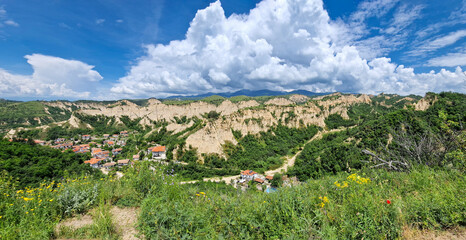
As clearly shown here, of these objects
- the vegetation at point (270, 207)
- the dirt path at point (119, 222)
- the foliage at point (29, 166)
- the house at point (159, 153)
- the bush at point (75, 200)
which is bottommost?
the house at point (159, 153)

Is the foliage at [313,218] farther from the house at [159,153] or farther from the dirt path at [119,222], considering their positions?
the house at [159,153]

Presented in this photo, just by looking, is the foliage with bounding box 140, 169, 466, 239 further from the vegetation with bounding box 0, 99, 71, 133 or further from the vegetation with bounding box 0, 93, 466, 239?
the vegetation with bounding box 0, 99, 71, 133

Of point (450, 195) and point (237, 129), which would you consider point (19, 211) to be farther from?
point (237, 129)

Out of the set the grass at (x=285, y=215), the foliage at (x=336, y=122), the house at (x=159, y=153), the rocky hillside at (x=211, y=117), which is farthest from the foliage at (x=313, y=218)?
the foliage at (x=336, y=122)

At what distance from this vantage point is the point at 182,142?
4278 centimetres

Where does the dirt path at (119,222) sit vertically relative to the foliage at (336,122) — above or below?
above

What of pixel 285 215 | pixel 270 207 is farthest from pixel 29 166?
pixel 285 215

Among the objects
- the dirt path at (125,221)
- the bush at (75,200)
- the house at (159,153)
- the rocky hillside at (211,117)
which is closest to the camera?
the dirt path at (125,221)

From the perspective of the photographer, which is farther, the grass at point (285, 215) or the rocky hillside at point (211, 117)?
the rocky hillside at point (211, 117)

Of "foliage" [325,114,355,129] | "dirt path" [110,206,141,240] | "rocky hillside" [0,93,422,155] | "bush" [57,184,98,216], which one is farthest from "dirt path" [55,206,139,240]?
"foliage" [325,114,355,129]

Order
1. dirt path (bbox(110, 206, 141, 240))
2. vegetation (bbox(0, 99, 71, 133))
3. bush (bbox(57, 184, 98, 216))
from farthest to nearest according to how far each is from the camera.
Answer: vegetation (bbox(0, 99, 71, 133)) → bush (bbox(57, 184, 98, 216)) → dirt path (bbox(110, 206, 141, 240))

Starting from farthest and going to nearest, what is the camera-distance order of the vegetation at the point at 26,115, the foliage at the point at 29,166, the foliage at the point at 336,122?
the vegetation at the point at 26,115 → the foliage at the point at 336,122 → the foliage at the point at 29,166

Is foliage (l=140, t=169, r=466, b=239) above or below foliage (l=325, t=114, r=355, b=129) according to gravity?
above

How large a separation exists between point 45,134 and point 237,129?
83.3 metres
